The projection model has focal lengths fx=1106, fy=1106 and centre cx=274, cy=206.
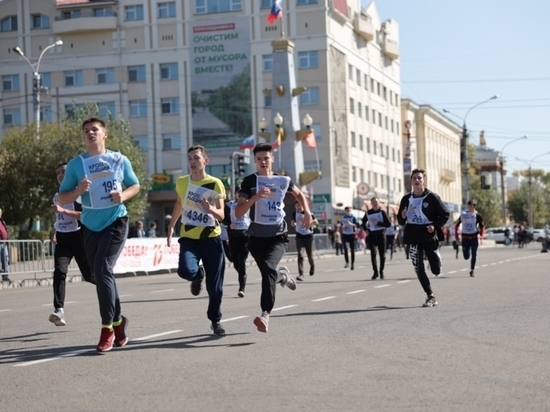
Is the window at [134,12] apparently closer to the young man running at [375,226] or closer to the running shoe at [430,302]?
the young man running at [375,226]

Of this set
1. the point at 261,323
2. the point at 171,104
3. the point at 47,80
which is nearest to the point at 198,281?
the point at 261,323

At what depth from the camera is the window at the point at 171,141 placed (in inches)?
3169

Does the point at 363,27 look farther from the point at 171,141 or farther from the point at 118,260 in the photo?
the point at 118,260

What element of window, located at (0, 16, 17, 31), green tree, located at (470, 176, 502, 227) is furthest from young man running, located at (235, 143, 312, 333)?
green tree, located at (470, 176, 502, 227)

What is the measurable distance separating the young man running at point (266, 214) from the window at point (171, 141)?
2743 inches

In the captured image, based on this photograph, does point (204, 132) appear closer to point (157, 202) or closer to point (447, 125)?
point (157, 202)

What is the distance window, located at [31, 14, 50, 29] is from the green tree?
54762mm

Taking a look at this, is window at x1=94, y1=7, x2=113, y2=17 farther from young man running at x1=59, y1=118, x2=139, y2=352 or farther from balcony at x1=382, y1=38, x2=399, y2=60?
young man running at x1=59, y1=118, x2=139, y2=352

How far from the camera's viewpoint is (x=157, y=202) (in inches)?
3132

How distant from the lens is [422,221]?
49.6 ft

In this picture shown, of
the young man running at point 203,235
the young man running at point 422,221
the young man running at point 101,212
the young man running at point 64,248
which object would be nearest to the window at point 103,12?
the young man running at point 422,221

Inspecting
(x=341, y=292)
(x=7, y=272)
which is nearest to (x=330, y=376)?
(x=341, y=292)

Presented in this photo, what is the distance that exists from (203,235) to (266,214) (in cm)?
72

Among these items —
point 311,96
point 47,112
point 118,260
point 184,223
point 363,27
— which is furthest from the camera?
point 363,27
